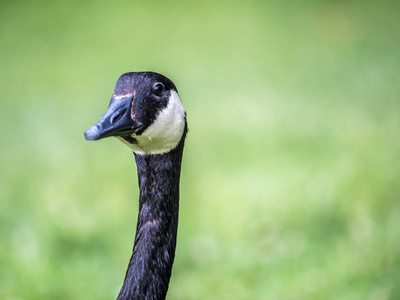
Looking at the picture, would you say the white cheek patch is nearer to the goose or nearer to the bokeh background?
the goose

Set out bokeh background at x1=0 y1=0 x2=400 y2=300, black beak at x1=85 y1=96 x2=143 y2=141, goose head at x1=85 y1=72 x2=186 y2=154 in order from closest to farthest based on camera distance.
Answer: black beak at x1=85 y1=96 x2=143 y2=141 < goose head at x1=85 y1=72 x2=186 y2=154 < bokeh background at x1=0 y1=0 x2=400 y2=300

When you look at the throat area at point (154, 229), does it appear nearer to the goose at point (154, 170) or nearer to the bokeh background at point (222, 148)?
the goose at point (154, 170)

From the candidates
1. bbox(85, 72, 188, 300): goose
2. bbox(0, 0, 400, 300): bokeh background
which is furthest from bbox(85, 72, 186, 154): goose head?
bbox(0, 0, 400, 300): bokeh background

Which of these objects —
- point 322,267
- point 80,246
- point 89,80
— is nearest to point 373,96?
Result: point 322,267

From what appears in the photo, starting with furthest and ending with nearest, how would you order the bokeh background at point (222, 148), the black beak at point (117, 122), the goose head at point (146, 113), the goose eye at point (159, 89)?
the bokeh background at point (222, 148), the goose eye at point (159, 89), the goose head at point (146, 113), the black beak at point (117, 122)

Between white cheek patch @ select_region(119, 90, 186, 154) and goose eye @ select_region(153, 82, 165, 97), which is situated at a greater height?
goose eye @ select_region(153, 82, 165, 97)

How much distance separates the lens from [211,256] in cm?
311

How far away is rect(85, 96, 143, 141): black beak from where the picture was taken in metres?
1.43

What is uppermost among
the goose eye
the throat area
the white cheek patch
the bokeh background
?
the bokeh background

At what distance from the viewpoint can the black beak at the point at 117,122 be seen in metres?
1.43

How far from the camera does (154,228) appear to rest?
1.78 metres

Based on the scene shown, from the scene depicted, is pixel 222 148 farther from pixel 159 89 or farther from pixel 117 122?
pixel 117 122

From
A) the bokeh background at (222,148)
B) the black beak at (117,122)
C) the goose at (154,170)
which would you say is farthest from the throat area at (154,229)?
the bokeh background at (222,148)

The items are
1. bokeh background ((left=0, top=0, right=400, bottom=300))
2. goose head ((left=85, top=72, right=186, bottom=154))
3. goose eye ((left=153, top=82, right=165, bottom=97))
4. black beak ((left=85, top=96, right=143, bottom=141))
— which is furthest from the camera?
bokeh background ((left=0, top=0, right=400, bottom=300))
